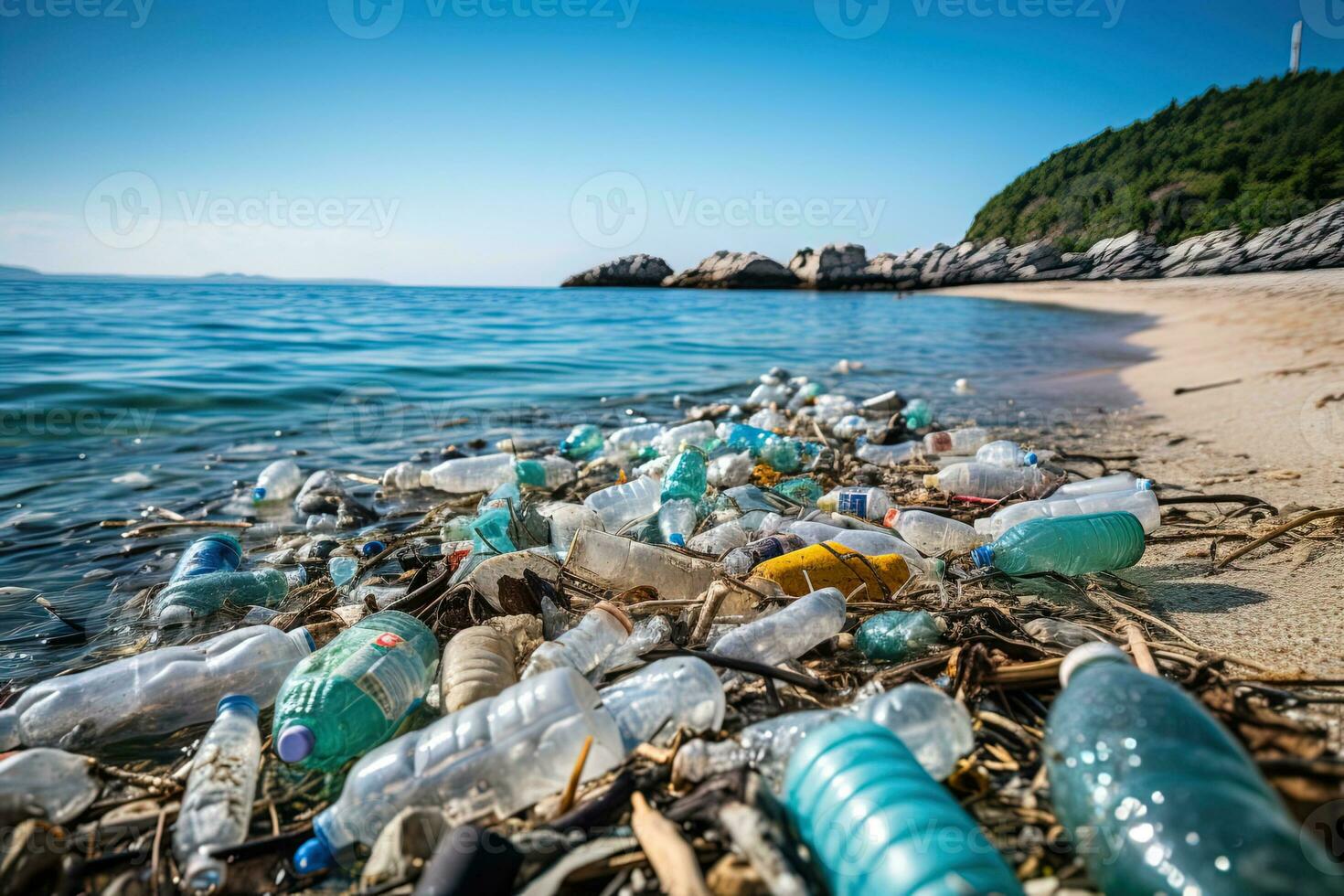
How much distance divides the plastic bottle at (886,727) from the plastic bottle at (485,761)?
19 cm

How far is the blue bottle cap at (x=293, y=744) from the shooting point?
135cm

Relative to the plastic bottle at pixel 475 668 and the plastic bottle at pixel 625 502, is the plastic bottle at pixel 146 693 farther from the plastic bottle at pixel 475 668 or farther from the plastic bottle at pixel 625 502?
the plastic bottle at pixel 625 502

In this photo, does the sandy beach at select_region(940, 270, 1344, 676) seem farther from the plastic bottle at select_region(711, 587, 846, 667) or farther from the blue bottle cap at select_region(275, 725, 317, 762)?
the blue bottle cap at select_region(275, 725, 317, 762)

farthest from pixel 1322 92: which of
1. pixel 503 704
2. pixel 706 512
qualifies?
pixel 503 704

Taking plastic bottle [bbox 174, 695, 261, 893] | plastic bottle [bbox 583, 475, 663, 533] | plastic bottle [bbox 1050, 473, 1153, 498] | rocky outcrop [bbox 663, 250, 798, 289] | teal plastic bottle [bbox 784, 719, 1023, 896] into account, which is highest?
rocky outcrop [bbox 663, 250, 798, 289]

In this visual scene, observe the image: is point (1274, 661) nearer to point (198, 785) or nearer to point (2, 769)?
point (198, 785)

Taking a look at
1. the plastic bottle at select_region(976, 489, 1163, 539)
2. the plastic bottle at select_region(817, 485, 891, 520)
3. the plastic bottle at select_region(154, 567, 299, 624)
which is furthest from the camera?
the plastic bottle at select_region(817, 485, 891, 520)

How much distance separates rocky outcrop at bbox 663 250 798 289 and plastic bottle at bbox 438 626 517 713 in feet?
184

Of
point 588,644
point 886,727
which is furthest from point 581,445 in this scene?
point 886,727

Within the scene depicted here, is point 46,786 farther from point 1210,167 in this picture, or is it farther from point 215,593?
Answer: point 1210,167

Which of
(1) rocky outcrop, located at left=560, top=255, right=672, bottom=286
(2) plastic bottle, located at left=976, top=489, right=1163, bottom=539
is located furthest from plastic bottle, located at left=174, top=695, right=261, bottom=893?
(1) rocky outcrop, located at left=560, top=255, right=672, bottom=286

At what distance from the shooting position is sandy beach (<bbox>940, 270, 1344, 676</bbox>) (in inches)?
72.4

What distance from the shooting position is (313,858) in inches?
48.6

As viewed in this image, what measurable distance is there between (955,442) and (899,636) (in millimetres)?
3467
